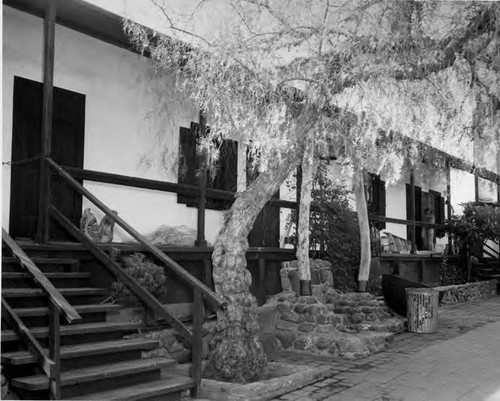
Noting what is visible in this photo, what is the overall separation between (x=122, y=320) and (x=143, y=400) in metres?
1.73

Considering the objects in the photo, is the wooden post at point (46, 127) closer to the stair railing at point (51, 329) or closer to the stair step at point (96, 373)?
the stair railing at point (51, 329)

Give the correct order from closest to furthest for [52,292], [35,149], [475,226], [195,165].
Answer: [52,292], [35,149], [195,165], [475,226]

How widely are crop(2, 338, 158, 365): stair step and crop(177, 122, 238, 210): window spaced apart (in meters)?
3.65

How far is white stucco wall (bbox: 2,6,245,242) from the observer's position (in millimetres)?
7738

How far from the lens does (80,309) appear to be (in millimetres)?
6441

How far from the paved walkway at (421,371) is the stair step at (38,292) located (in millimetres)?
2470

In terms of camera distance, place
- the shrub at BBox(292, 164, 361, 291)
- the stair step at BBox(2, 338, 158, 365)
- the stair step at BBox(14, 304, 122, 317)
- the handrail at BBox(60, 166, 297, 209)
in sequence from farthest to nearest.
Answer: the shrub at BBox(292, 164, 361, 291) < the handrail at BBox(60, 166, 297, 209) < the stair step at BBox(14, 304, 122, 317) < the stair step at BBox(2, 338, 158, 365)

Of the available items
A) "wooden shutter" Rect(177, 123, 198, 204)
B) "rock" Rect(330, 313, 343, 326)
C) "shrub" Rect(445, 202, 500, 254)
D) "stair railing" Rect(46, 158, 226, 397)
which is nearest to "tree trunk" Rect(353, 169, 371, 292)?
"rock" Rect(330, 313, 343, 326)

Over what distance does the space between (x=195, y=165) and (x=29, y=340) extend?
17.1 ft

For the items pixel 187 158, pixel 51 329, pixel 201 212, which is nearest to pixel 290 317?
pixel 201 212

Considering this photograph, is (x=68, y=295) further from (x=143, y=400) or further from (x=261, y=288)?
(x=261, y=288)

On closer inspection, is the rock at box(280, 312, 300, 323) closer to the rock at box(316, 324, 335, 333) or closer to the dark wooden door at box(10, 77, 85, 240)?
the rock at box(316, 324, 335, 333)

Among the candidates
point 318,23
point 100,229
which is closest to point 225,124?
point 318,23

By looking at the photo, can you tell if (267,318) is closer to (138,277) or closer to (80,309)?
(138,277)
